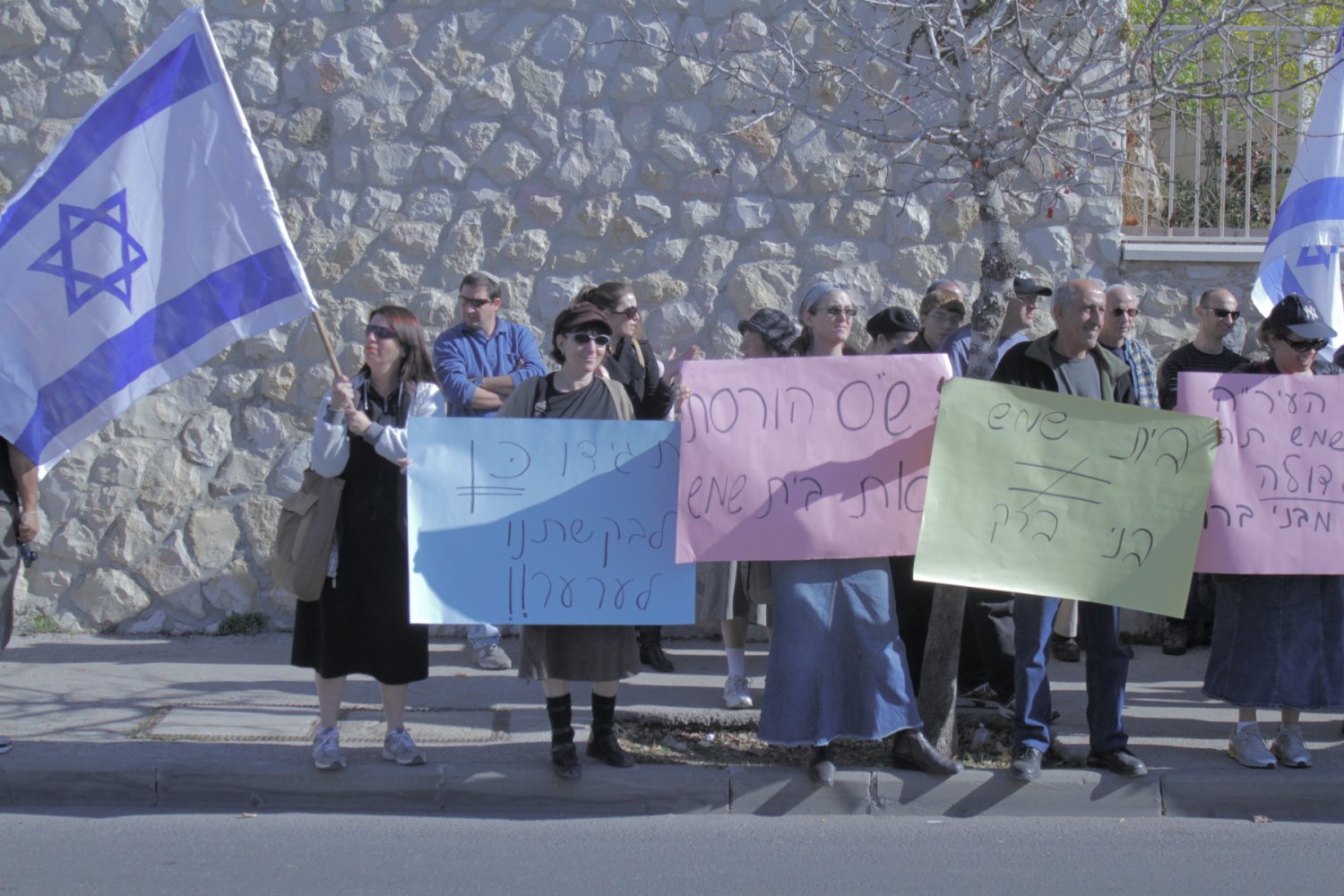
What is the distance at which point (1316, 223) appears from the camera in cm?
664

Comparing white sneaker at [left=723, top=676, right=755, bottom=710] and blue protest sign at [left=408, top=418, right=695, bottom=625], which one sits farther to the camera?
white sneaker at [left=723, top=676, right=755, bottom=710]

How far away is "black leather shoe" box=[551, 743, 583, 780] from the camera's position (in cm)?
529

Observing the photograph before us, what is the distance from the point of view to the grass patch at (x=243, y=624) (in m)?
8.00

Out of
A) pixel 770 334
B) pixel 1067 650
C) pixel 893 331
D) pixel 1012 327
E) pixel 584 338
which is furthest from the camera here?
pixel 1067 650

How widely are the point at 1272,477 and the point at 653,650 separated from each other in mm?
3225

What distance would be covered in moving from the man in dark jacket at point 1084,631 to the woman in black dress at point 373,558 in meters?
2.33

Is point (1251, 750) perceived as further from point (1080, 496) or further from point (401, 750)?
point (401, 750)

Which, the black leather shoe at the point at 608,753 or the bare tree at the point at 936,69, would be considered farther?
the bare tree at the point at 936,69

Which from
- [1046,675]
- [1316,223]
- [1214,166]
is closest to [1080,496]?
[1046,675]

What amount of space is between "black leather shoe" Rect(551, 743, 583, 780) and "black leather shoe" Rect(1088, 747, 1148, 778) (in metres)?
2.03

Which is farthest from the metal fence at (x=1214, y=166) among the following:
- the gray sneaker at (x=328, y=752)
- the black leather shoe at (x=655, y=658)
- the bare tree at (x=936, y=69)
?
the gray sneaker at (x=328, y=752)

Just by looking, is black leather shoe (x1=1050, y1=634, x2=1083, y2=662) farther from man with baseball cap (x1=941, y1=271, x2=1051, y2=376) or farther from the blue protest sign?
the blue protest sign

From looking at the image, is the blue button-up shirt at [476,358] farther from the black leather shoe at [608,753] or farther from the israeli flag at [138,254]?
the black leather shoe at [608,753]

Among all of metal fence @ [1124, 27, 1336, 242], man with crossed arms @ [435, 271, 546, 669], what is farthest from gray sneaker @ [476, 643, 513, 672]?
metal fence @ [1124, 27, 1336, 242]
